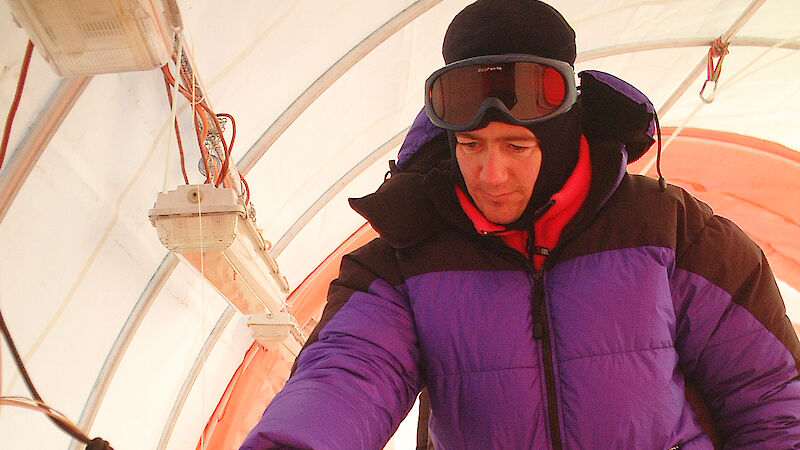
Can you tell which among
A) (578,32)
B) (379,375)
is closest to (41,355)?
(379,375)

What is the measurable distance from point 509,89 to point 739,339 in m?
0.57

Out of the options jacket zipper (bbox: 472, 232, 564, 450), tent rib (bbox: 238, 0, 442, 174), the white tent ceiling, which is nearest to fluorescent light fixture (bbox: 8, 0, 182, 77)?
the white tent ceiling

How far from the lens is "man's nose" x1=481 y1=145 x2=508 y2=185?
124cm

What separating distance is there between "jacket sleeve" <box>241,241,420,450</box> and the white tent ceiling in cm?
80

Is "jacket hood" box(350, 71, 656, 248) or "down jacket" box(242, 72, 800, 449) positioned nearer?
"down jacket" box(242, 72, 800, 449)

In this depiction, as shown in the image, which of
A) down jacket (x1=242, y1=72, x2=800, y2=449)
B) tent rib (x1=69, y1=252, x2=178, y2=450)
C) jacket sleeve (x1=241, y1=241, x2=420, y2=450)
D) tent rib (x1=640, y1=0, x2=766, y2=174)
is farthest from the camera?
tent rib (x1=640, y1=0, x2=766, y2=174)

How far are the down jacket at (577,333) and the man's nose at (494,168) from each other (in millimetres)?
106

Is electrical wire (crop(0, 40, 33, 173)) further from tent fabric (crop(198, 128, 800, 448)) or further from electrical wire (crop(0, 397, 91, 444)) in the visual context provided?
tent fabric (crop(198, 128, 800, 448))

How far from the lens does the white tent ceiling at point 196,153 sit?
180 centimetres

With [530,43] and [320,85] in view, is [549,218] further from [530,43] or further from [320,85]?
[320,85]

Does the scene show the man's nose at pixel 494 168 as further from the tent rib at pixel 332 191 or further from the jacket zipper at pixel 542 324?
the tent rib at pixel 332 191

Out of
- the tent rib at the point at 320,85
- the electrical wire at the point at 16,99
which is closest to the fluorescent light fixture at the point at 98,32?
the electrical wire at the point at 16,99

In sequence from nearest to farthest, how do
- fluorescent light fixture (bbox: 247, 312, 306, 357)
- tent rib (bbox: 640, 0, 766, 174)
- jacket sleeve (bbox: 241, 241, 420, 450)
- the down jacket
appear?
jacket sleeve (bbox: 241, 241, 420, 450)
the down jacket
fluorescent light fixture (bbox: 247, 312, 306, 357)
tent rib (bbox: 640, 0, 766, 174)

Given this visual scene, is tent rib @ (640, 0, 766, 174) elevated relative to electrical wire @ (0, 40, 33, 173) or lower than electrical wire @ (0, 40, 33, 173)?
elevated
